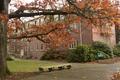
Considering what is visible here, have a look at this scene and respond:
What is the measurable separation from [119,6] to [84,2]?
2.37 m

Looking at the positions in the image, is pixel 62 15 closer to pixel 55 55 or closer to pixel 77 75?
pixel 77 75

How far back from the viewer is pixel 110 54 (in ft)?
156

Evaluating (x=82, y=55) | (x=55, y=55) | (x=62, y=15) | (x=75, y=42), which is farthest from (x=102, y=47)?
(x=62, y=15)

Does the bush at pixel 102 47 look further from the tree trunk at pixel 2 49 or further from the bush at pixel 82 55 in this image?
the tree trunk at pixel 2 49

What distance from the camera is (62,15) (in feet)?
85.8

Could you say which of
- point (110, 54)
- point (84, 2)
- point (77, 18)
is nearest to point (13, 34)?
point (77, 18)

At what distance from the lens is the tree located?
74.9 feet

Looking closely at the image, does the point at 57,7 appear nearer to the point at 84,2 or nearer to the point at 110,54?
the point at 84,2

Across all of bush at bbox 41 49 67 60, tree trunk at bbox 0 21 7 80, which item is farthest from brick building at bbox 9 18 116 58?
tree trunk at bbox 0 21 7 80

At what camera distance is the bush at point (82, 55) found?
4303 centimetres

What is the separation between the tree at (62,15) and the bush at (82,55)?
44.8 feet

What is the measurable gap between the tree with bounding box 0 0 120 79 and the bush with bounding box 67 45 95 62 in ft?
44.8

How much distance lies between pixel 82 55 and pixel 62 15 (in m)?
17.8

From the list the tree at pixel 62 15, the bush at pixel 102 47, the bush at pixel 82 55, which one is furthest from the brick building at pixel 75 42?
the tree at pixel 62 15
